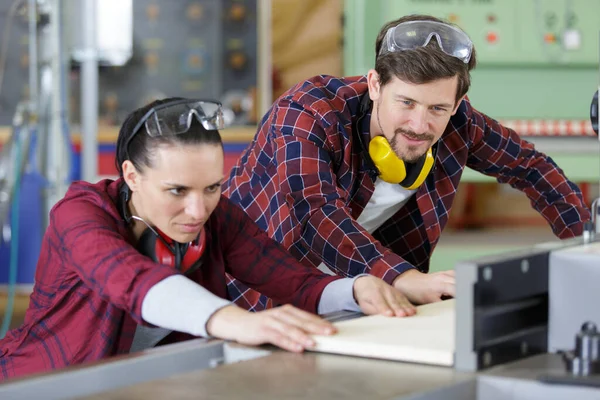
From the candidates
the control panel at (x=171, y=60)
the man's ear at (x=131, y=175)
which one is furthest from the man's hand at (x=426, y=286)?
the control panel at (x=171, y=60)

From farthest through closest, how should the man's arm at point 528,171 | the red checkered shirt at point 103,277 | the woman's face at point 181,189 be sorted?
the man's arm at point 528,171 → the woman's face at point 181,189 → the red checkered shirt at point 103,277

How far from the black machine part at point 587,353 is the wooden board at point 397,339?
14 cm

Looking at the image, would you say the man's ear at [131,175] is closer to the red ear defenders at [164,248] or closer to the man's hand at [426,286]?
the red ear defenders at [164,248]

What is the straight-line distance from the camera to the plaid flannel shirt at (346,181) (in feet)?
6.06

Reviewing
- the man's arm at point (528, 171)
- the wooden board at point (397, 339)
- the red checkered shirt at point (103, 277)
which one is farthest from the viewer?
the man's arm at point (528, 171)

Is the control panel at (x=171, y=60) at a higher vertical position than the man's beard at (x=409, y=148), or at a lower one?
higher

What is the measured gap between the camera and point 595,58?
15.5 feet

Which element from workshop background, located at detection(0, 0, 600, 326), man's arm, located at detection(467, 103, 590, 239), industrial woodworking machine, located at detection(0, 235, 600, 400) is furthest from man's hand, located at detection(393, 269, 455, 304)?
workshop background, located at detection(0, 0, 600, 326)

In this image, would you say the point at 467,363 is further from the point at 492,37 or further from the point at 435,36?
the point at 492,37

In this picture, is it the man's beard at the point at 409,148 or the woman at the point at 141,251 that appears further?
the man's beard at the point at 409,148

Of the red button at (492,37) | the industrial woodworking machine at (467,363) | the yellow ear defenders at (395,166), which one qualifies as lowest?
the industrial woodworking machine at (467,363)

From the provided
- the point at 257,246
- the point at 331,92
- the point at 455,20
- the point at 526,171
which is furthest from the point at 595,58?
the point at 257,246

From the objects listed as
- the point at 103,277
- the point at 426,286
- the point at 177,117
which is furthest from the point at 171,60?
the point at 103,277

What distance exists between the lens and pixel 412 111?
198 cm
